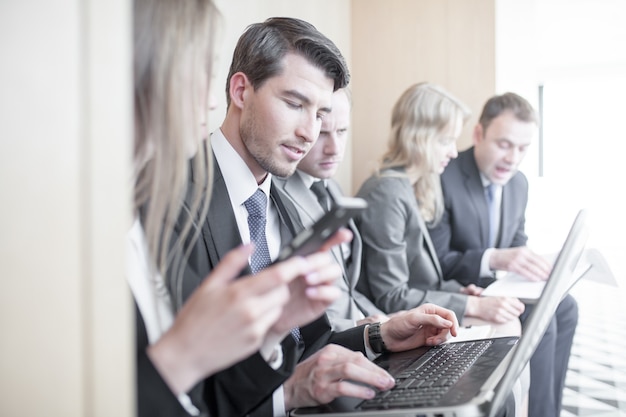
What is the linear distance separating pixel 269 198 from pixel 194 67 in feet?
2.11

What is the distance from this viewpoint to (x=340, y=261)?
178 centimetres

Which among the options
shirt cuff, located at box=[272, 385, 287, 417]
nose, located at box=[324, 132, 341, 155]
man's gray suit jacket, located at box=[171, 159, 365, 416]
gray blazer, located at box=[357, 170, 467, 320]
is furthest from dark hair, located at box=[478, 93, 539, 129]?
shirt cuff, located at box=[272, 385, 287, 417]

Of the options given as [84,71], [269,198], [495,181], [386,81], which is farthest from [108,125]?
[386,81]

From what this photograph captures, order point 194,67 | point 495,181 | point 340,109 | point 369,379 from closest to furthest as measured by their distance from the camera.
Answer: point 194,67
point 369,379
point 340,109
point 495,181

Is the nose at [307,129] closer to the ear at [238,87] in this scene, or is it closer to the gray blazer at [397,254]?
the ear at [238,87]

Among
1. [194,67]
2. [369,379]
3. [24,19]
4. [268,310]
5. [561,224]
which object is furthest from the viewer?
[561,224]

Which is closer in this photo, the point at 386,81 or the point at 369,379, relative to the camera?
the point at 369,379

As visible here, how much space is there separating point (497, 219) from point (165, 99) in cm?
232

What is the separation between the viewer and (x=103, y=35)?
1.70 ft

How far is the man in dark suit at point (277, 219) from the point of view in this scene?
0.88 metres

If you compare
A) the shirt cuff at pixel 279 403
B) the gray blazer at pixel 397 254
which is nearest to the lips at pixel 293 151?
the shirt cuff at pixel 279 403

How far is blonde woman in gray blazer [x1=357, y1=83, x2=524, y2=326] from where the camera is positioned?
1.93 meters

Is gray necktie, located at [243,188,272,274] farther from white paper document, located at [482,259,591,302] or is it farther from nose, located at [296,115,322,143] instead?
white paper document, located at [482,259,591,302]

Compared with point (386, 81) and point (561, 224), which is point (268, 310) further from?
point (561, 224)
